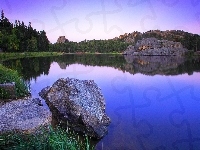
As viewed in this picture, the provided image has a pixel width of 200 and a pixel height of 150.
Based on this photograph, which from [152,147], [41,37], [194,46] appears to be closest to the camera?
[152,147]

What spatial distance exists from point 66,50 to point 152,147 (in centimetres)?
16316

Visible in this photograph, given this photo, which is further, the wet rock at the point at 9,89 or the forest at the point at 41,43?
the forest at the point at 41,43

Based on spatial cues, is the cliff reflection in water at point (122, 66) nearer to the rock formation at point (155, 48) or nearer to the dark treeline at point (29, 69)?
the dark treeline at point (29, 69)

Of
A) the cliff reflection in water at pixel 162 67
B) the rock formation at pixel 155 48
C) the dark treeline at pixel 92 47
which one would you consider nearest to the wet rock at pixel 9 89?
the cliff reflection in water at pixel 162 67

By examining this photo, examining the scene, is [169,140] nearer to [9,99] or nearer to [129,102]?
[129,102]

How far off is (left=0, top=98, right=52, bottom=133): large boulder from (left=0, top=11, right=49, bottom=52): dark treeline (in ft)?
222

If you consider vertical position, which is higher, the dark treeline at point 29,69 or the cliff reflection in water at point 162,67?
the dark treeline at point 29,69

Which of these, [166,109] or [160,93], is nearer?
[166,109]

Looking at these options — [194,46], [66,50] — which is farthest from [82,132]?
[66,50]

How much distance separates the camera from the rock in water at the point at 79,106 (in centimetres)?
995

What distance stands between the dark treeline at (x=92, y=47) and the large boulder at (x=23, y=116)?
146502 mm

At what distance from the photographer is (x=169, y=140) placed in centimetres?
945

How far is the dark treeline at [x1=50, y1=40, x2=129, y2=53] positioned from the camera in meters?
164

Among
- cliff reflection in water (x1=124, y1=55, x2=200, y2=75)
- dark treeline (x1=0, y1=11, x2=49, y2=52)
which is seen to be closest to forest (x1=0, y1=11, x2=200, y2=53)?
dark treeline (x1=0, y1=11, x2=49, y2=52)
